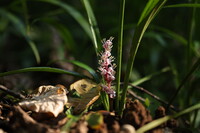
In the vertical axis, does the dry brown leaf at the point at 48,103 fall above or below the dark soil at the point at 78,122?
above

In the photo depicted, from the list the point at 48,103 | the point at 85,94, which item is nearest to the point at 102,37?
the point at 85,94

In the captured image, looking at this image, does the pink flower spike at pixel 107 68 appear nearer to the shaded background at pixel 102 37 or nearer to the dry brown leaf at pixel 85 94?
the dry brown leaf at pixel 85 94

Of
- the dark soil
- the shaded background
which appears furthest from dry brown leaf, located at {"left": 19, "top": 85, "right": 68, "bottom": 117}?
the shaded background

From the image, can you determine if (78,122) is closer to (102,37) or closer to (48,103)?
(48,103)

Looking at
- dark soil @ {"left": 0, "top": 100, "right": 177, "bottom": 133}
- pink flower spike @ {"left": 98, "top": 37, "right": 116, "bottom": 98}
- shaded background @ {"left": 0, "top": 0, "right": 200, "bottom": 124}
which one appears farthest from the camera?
shaded background @ {"left": 0, "top": 0, "right": 200, "bottom": 124}

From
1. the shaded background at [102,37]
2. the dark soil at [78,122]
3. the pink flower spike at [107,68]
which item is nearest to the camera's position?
the dark soil at [78,122]

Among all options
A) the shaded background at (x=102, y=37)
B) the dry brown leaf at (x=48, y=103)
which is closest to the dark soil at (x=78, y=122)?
the dry brown leaf at (x=48, y=103)

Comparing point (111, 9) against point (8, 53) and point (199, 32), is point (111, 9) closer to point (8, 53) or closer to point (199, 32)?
point (8, 53)

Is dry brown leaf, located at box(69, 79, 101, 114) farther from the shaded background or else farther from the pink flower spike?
the shaded background
